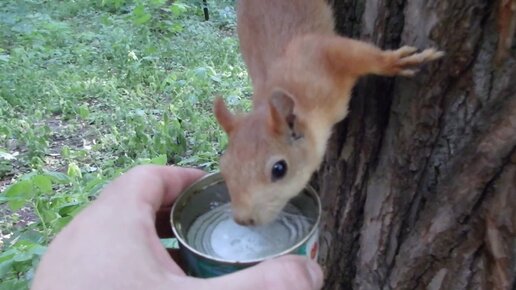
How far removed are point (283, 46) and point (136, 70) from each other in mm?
3691

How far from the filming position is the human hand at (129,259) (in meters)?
0.93

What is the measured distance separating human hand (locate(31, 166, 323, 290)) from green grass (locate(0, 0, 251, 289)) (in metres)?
0.91

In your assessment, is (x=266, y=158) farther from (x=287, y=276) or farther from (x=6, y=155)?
(x=6, y=155)

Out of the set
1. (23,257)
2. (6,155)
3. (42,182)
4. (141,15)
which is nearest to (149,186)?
(23,257)

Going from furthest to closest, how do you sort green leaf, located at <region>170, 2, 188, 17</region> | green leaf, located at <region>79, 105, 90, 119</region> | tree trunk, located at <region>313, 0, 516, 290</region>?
green leaf, located at <region>170, 2, 188, 17</region> → green leaf, located at <region>79, 105, 90, 119</region> → tree trunk, located at <region>313, 0, 516, 290</region>

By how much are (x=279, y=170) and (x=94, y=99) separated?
3.80 metres

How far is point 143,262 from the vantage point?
39.3 inches

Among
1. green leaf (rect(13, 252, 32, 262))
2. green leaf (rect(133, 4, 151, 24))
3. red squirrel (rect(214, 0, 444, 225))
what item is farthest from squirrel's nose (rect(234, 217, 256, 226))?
green leaf (rect(133, 4, 151, 24))

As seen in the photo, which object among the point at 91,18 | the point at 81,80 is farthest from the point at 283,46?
the point at 91,18

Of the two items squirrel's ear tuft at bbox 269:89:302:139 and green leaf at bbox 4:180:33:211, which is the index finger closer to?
squirrel's ear tuft at bbox 269:89:302:139

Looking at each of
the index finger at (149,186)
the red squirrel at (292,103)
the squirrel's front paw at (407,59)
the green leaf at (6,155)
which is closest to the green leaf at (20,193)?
the red squirrel at (292,103)

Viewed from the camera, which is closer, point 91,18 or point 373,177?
point 373,177

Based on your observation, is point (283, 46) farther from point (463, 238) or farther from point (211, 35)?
point (211, 35)

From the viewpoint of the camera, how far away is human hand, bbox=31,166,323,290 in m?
0.93
